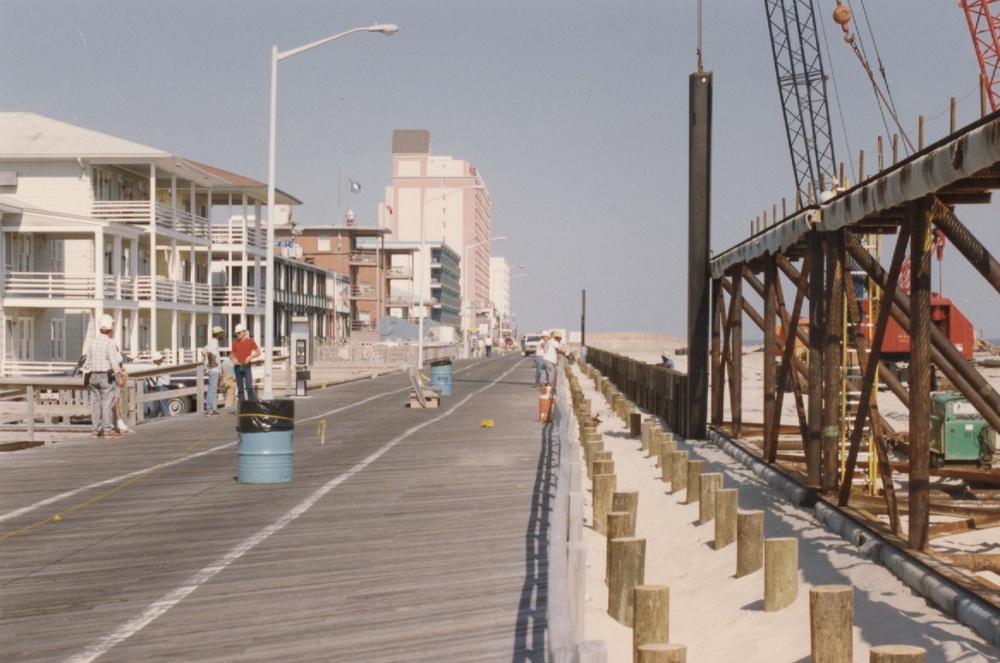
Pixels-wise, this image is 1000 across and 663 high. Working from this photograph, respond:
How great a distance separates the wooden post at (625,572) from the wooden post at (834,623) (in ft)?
7.68

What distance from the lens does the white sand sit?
27.0 ft

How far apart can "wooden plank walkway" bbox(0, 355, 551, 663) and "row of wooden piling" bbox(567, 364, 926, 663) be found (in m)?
0.69

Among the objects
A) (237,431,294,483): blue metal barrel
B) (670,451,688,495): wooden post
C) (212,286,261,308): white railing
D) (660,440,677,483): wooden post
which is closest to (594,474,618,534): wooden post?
(670,451,688,495): wooden post

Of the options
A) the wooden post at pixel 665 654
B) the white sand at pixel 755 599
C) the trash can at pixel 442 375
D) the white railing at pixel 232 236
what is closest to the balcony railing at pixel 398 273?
the white railing at pixel 232 236

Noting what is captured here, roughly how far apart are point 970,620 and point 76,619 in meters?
6.40

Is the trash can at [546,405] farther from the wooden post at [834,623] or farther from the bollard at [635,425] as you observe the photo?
the wooden post at [834,623]

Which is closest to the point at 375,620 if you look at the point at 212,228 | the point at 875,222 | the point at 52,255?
the point at 875,222

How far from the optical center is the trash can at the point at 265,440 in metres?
14.1

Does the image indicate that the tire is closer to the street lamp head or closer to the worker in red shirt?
the worker in red shirt

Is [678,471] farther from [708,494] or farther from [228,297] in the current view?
[228,297]

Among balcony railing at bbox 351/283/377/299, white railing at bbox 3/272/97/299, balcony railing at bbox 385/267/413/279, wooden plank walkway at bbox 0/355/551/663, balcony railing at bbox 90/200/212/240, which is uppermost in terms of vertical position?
balcony railing at bbox 385/267/413/279

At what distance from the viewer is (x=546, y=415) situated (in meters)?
24.9

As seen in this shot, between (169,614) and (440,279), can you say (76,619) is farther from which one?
(440,279)

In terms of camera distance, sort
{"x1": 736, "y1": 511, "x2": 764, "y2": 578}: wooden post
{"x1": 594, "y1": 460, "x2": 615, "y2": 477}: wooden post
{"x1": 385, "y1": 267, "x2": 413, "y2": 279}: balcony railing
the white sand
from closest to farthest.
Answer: the white sand < {"x1": 736, "y1": 511, "x2": 764, "y2": 578}: wooden post < {"x1": 594, "y1": 460, "x2": 615, "y2": 477}: wooden post < {"x1": 385, "y1": 267, "x2": 413, "y2": 279}: balcony railing
